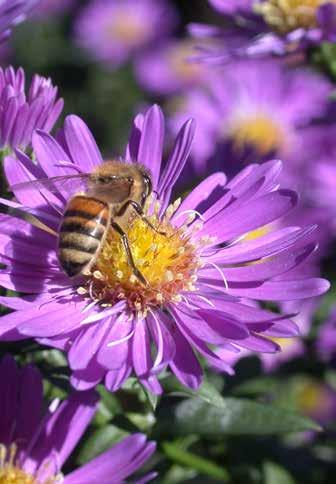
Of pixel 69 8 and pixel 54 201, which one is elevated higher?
pixel 54 201

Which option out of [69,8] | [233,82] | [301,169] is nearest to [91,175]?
[301,169]

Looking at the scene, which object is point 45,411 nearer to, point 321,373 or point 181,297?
point 181,297

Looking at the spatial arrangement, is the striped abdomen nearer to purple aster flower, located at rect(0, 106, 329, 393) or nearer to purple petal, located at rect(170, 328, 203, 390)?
purple aster flower, located at rect(0, 106, 329, 393)

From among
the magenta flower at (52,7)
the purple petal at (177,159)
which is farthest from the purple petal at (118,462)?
the magenta flower at (52,7)

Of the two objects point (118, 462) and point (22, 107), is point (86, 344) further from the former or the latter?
point (22, 107)

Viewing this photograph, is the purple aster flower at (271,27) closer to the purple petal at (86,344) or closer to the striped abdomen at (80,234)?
the striped abdomen at (80,234)

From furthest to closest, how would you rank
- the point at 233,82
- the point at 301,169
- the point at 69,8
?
the point at 69,8 → the point at 233,82 → the point at 301,169
